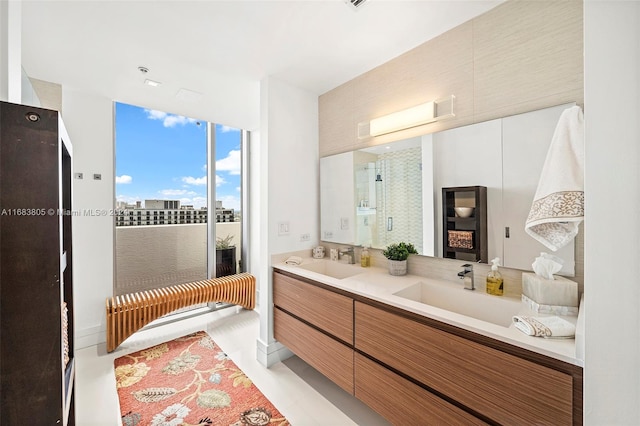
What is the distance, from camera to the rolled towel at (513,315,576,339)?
3.24 ft

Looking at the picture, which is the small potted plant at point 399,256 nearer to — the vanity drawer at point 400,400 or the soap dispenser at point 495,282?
the soap dispenser at point 495,282

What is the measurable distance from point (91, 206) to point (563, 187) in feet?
12.1

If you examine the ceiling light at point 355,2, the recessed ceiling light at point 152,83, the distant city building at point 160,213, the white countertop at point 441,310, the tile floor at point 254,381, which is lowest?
the tile floor at point 254,381

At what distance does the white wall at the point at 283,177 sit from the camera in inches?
92.8

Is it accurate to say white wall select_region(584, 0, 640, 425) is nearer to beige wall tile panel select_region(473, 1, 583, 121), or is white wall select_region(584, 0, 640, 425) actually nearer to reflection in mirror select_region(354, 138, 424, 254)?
beige wall tile panel select_region(473, 1, 583, 121)

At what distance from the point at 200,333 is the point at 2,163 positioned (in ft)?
8.81

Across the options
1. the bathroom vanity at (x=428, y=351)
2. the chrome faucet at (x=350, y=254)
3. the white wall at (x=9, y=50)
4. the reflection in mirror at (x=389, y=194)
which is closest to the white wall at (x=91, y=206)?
the white wall at (x=9, y=50)

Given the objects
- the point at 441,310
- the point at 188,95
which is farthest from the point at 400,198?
the point at 188,95

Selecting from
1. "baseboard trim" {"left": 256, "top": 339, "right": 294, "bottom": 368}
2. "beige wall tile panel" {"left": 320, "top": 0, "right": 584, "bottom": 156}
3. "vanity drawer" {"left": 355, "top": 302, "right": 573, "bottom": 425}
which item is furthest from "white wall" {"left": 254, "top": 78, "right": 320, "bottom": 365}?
"vanity drawer" {"left": 355, "top": 302, "right": 573, "bottom": 425}

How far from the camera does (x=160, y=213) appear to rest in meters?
3.23

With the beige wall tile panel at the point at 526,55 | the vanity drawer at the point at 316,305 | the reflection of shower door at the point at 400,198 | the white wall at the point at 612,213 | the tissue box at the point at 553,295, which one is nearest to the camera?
the white wall at the point at 612,213

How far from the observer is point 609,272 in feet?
2.50

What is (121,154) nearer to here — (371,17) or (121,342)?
(121,342)

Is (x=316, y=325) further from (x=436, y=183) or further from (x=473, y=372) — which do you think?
(x=436, y=183)
